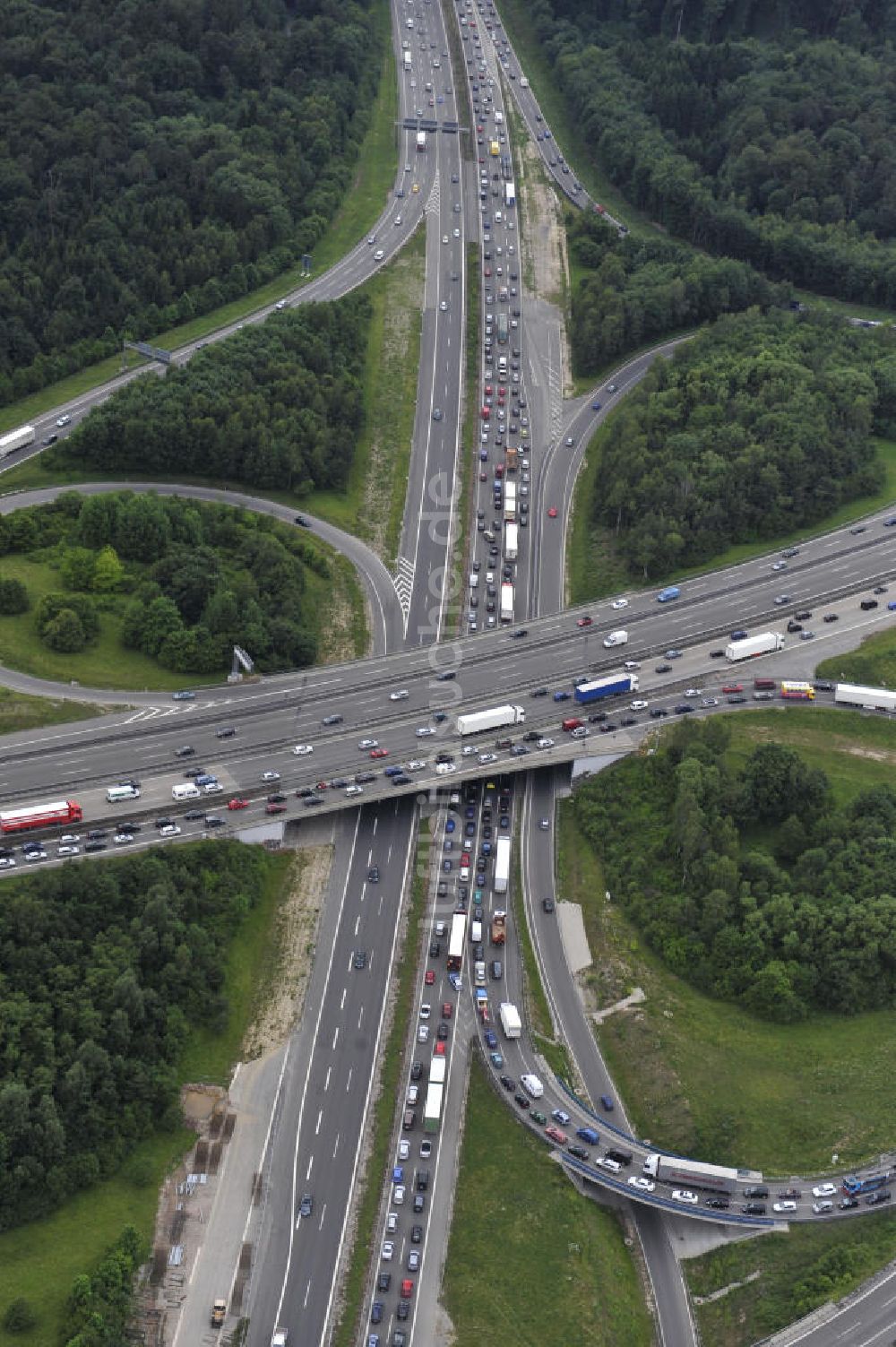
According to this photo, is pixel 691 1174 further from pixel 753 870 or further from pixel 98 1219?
pixel 98 1219

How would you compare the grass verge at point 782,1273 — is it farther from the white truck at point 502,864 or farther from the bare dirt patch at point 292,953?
the bare dirt patch at point 292,953

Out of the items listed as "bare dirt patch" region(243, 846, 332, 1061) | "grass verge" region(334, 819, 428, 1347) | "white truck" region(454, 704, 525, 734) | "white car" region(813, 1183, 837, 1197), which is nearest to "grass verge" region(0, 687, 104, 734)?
"bare dirt patch" region(243, 846, 332, 1061)

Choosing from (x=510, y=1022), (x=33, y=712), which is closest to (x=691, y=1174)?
(x=510, y=1022)

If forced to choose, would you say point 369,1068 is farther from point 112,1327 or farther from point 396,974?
point 112,1327

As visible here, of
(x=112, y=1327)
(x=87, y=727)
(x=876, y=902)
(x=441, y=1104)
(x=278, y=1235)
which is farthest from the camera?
(x=87, y=727)

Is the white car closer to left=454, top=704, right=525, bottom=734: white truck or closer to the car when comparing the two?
the car

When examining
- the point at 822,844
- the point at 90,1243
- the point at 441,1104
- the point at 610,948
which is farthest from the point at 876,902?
the point at 90,1243
